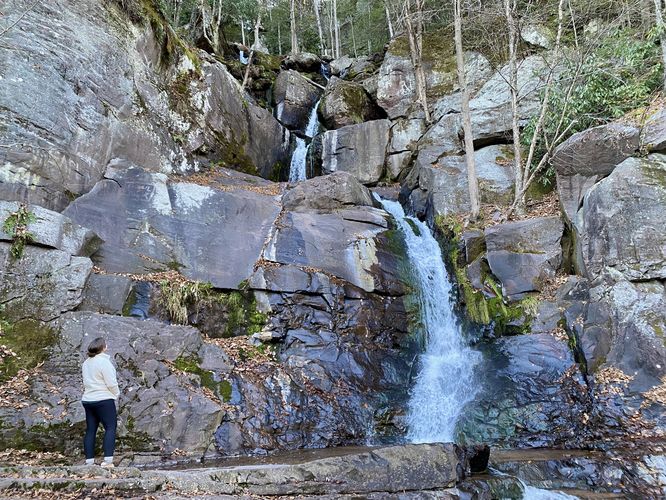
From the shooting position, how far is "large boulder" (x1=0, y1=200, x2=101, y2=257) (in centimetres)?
852

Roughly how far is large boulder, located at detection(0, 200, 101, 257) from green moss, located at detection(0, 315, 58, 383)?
1.66 meters

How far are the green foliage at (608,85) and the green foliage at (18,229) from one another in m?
13.2

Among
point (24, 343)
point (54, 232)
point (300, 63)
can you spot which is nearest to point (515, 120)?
point (54, 232)

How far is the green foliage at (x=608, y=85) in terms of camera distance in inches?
499

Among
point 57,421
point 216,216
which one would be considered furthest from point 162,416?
point 216,216

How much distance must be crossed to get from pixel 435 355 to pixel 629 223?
16.8 feet

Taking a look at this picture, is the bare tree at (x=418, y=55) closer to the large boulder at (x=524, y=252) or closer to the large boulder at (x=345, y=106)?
the large boulder at (x=345, y=106)

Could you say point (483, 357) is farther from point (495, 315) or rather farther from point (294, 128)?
point (294, 128)

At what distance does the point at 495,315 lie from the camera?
1107 centimetres

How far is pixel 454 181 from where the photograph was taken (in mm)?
15250

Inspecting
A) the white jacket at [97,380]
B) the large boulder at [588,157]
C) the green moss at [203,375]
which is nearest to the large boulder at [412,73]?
the large boulder at [588,157]

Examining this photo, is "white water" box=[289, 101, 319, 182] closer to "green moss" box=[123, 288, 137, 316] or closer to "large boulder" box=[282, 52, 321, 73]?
"large boulder" box=[282, 52, 321, 73]

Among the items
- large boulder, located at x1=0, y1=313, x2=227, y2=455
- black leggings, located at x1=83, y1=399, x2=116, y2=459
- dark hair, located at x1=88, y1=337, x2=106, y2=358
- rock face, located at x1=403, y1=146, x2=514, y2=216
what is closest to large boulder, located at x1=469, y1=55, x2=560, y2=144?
rock face, located at x1=403, y1=146, x2=514, y2=216

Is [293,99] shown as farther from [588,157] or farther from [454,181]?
[588,157]
